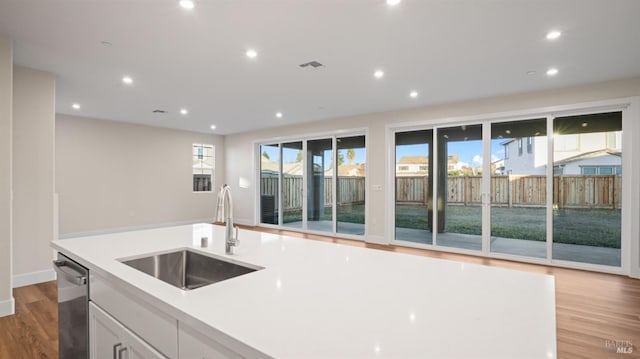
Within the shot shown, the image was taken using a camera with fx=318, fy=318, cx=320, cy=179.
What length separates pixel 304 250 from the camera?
5.78 ft

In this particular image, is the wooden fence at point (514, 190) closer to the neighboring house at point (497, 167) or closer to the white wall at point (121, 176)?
the neighboring house at point (497, 167)

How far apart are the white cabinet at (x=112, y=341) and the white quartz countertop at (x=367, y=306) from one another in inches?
7.9

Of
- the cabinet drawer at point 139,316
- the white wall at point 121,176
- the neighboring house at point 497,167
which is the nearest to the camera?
the cabinet drawer at point 139,316

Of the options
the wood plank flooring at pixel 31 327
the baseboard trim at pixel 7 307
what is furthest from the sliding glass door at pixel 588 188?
the baseboard trim at pixel 7 307

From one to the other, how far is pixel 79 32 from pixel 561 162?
5974 mm

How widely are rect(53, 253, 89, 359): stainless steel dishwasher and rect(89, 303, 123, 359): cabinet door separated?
92 mm

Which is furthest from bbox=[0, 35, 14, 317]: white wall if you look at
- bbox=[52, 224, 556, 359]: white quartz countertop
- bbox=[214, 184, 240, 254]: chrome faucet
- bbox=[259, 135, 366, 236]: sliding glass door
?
bbox=[259, 135, 366, 236]: sliding glass door

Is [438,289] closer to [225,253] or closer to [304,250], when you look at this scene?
[304,250]

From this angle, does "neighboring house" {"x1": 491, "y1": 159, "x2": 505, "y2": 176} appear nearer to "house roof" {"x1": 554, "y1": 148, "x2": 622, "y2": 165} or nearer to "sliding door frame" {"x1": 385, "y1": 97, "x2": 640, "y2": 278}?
"sliding door frame" {"x1": 385, "y1": 97, "x2": 640, "y2": 278}

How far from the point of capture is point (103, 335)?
146 cm

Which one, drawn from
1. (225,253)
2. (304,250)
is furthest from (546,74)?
(225,253)

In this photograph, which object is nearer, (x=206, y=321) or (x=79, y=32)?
(x=206, y=321)

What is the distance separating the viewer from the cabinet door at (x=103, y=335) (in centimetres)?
133

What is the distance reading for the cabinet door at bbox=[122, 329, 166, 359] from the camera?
109cm
